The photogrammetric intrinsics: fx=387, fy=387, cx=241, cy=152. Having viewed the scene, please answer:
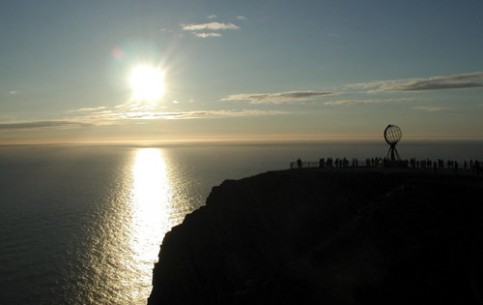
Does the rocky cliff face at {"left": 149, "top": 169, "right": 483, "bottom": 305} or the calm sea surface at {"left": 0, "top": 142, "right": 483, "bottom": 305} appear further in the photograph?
the calm sea surface at {"left": 0, "top": 142, "right": 483, "bottom": 305}

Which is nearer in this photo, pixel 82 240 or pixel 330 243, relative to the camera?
pixel 330 243

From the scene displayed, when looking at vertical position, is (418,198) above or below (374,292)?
above

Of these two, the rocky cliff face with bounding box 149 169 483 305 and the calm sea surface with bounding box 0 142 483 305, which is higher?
the rocky cliff face with bounding box 149 169 483 305

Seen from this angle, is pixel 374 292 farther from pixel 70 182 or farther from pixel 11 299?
pixel 70 182

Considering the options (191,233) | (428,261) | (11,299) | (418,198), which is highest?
(418,198)

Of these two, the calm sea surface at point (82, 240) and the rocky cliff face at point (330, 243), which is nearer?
the rocky cliff face at point (330, 243)

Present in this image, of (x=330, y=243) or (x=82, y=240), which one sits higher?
(x=330, y=243)

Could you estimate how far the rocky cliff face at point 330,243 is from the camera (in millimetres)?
25230

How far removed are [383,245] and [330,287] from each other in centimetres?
529

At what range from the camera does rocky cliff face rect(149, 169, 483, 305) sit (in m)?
25.2

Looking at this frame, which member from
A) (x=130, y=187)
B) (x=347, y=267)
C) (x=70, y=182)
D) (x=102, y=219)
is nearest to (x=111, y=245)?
(x=102, y=219)

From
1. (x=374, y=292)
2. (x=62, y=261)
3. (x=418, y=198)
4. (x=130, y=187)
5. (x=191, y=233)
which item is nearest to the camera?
(x=374, y=292)

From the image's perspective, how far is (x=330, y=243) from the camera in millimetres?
29734

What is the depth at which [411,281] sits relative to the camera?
2486 cm
